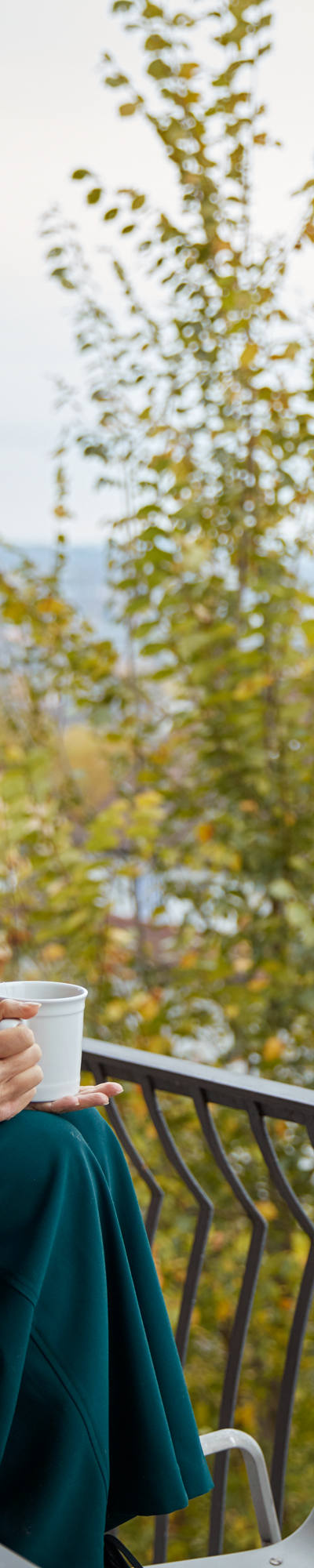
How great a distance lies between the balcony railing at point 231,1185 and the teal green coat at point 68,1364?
0.40 metres

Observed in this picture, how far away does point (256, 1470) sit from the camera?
4.03ft

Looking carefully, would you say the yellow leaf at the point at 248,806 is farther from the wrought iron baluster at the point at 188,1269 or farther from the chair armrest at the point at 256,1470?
the chair armrest at the point at 256,1470

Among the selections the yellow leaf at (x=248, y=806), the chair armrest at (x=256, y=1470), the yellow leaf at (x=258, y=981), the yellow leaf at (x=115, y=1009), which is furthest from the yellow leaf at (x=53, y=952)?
the chair armrest at (x=256, y=1470)

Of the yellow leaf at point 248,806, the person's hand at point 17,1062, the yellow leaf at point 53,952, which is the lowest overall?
the yellow leaf at point 53,952

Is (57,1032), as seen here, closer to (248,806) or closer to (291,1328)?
(291,1328)

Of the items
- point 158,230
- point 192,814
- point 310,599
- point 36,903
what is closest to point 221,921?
point 192,814

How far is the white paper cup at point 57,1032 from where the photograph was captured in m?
1.04

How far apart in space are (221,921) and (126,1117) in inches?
25.1

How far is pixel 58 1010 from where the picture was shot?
104 centimetres

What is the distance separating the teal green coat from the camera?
0.96 m

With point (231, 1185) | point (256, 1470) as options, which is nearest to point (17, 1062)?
point (256, 1470)

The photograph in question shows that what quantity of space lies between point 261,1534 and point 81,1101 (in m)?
0.57

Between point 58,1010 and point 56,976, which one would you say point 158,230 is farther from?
point 58,1010

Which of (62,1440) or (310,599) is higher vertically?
(310,599)
